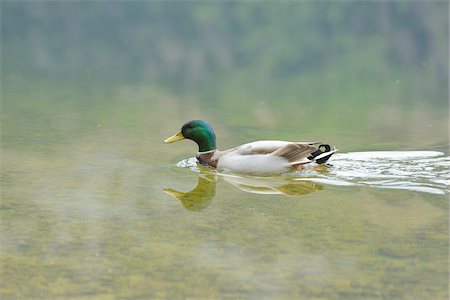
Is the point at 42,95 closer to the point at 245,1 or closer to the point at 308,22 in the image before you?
the point at 308,22

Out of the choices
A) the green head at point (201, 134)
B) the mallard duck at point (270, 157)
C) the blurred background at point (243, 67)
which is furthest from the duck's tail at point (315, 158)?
the blurred background at point (243, 67)

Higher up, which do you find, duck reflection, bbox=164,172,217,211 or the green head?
the green head

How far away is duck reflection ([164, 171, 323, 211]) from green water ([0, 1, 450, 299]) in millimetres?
33

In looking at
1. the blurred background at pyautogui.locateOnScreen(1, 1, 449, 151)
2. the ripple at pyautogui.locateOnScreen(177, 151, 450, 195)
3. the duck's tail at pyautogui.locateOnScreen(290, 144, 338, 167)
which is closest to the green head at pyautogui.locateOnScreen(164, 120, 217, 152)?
the ripple at pyautogui.locateOnScreen(177, 151, 450, 195)

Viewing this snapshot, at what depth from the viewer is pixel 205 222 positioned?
8.34 meters

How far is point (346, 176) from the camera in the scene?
33.6 feet

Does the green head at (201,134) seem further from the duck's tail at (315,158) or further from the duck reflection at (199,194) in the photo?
the duck's tail at (315,158)

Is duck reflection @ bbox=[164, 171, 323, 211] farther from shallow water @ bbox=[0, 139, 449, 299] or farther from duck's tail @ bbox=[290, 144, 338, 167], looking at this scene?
duck's tail @ bbox=[290, 144, 338, 167]

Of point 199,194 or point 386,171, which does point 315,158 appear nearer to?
point 386,171

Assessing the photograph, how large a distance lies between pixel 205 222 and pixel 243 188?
1553 mm

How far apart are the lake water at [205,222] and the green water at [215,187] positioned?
2cm

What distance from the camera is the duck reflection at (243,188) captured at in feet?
30.4

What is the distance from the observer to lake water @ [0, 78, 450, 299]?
6.63 m

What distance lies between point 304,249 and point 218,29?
3087 centimetres
